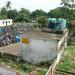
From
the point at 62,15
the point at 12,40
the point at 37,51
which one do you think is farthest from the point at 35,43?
the point at 62,15

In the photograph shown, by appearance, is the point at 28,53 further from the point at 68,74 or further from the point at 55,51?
the point at 68,74

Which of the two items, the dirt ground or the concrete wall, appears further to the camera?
the dirt ground

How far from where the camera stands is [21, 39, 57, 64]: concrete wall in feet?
46.9

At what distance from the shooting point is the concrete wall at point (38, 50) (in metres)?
14.3

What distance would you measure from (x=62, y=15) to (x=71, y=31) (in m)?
11.6

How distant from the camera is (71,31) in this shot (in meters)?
25.6

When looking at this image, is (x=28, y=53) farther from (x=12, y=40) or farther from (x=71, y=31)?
(x=71, y=31)

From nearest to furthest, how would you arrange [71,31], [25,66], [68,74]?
[68,74], [25,66], [71,31]

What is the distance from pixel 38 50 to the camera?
14.8 m

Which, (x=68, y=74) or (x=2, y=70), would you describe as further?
(x=68, y=74)

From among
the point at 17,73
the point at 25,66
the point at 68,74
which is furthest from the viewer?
the point at 25,66

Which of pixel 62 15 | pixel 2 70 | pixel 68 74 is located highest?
pixel 62 15

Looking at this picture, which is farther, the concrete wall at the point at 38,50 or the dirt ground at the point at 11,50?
the dirt ground at the point at 11,50

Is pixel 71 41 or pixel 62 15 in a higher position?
pixel 62 15
